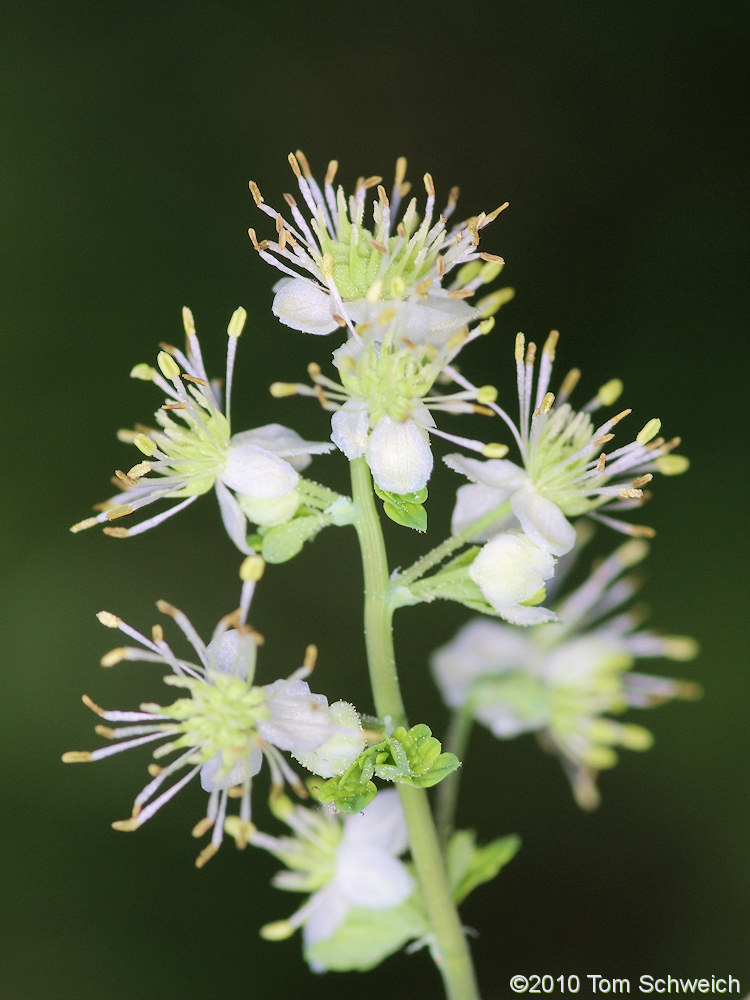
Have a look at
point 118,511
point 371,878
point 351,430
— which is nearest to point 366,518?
point 351,430

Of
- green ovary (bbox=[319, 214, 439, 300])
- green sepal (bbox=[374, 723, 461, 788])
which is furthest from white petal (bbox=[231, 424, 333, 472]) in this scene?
green sepal (bbox=[374, 723, 461, 788])

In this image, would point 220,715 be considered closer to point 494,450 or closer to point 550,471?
point 494,450

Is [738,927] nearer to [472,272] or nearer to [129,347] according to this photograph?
[472,272]

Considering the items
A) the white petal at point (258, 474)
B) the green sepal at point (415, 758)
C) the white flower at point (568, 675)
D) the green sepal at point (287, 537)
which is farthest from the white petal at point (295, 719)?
the white flower at point (568, 675)

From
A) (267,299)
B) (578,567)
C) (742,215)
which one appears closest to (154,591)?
(267,299)

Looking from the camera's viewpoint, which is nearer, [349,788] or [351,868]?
[349,788]

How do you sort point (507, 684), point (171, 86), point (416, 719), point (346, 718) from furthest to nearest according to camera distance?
point (171, 86) → point (416, 719) → point (507, 684) → point (346, 718)

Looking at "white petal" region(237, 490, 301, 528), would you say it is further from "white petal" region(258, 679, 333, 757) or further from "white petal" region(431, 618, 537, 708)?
"white petal" region(431, 618, 537, 708)
